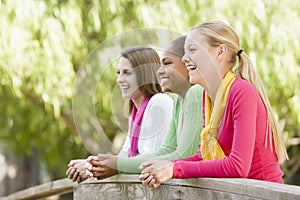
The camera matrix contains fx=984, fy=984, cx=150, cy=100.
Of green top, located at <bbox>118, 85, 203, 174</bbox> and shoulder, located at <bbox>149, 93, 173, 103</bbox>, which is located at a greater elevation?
shoulder, located at <bbox>149, 93, 173, 103</bbox>

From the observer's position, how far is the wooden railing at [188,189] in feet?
8.65

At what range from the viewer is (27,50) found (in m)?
8.68

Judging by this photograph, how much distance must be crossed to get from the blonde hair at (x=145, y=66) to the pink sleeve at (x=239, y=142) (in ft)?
2.79

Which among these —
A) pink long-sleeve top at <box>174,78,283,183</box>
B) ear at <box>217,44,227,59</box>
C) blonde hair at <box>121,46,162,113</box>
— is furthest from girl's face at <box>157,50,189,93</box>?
pink long-sleeve top at <box>174,78,283,183</box>

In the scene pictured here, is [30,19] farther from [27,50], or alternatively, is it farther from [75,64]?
[75,64]

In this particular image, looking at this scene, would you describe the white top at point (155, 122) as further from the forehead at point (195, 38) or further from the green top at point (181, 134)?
the forehead at point (195, 38)

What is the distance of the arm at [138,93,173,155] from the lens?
4.02m

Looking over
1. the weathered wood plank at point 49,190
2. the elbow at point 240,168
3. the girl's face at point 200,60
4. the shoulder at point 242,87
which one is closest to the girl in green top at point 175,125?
the girl's face at point 200,60

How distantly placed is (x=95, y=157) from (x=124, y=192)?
42 cm

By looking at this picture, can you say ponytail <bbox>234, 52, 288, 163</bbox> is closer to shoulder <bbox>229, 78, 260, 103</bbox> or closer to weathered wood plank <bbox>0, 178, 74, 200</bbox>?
shoulder <bbox>229, 78, 260, 103</bbox>

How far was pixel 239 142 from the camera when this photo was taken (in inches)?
125

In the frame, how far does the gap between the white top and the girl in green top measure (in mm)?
123

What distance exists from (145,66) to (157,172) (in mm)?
890

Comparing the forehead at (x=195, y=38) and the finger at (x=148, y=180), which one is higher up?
the forehead at (x=195, y=38)
